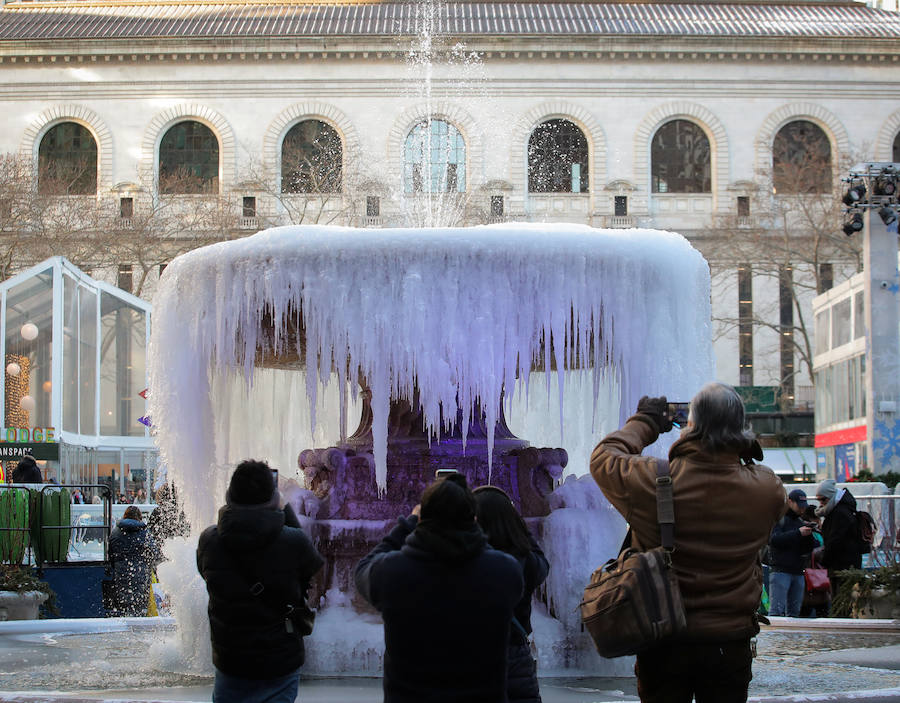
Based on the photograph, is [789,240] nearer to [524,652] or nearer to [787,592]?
[787,592]

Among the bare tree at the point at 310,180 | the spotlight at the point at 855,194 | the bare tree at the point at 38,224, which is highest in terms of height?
the bare tree at the point at 310,180

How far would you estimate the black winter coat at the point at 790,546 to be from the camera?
10180 mm

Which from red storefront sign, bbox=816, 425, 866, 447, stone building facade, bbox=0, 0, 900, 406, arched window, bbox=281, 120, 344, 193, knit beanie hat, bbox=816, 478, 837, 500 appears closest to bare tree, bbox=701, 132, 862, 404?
stone building facade, bbox=0, 0, 900, 406

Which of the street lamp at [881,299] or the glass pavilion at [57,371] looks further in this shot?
the glass pavilion at [57,371]

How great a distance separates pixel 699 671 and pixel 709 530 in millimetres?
436

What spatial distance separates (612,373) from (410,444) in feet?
4.65

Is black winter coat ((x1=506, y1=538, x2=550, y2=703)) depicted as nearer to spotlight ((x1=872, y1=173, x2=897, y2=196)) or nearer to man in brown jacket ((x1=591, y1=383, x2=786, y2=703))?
man in brown jacket ((x1=591, y1=383, x2=786, y2=703))

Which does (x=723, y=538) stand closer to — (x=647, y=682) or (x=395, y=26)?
(x=647, y=682)

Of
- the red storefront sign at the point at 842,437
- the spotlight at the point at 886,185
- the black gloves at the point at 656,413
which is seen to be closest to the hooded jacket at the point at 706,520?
the black gloves at the point at 656,413

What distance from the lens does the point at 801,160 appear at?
160 feet

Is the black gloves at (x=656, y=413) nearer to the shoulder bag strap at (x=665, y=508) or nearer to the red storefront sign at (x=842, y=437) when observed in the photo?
the shoulder bag strap at (x=665, y=508)

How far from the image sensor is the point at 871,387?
69.7 ft

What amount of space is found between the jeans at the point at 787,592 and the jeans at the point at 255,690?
6993mm

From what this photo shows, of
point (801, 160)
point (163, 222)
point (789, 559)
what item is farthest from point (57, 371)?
point (801, 160)
